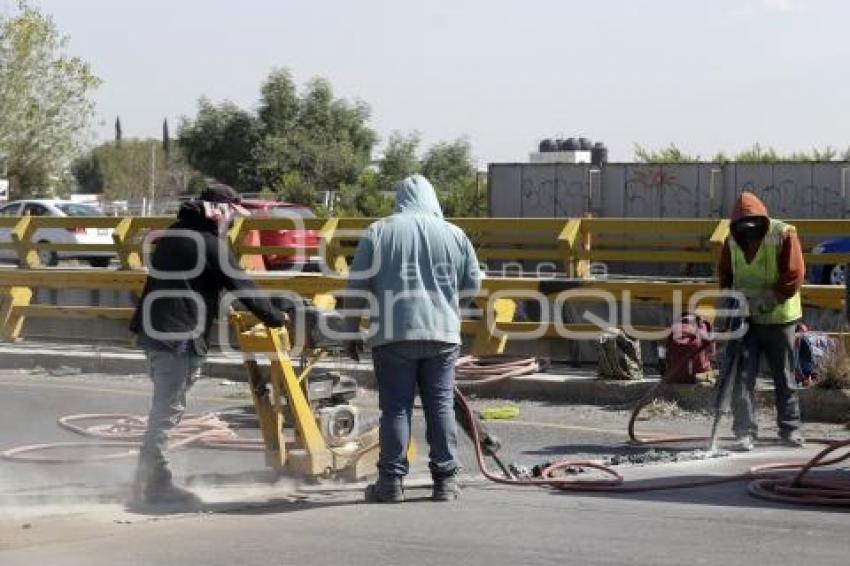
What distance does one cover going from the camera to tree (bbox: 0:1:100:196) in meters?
44.4

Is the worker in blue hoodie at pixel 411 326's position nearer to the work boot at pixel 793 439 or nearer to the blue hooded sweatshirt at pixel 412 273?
the blue hooded sweatshirt at pixel 412 273

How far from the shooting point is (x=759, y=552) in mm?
6395

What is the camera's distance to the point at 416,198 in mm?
7805

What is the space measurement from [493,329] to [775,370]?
3791 millimetres

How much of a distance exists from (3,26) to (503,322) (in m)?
35.0

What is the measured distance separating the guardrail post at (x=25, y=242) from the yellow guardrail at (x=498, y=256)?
12 millimetres

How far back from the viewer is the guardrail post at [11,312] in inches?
653

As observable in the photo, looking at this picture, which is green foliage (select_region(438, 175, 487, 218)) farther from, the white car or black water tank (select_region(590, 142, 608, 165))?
the white car

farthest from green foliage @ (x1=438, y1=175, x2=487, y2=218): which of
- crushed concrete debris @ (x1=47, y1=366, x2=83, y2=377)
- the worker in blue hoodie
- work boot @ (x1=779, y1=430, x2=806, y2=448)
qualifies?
the worker in blue hoodie

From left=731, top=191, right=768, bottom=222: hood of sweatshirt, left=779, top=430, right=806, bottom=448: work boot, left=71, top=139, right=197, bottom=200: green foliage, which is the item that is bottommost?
left=779, top=430, right=806, bottom=448: work boot

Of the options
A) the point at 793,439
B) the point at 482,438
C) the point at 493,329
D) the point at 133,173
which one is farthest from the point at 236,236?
the point at 133,173

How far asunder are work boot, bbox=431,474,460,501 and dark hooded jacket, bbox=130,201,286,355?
4.15 feet

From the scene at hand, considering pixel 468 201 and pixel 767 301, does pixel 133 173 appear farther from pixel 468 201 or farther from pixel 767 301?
pixel 767 301

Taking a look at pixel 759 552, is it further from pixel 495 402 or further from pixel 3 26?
pixel 3 26
